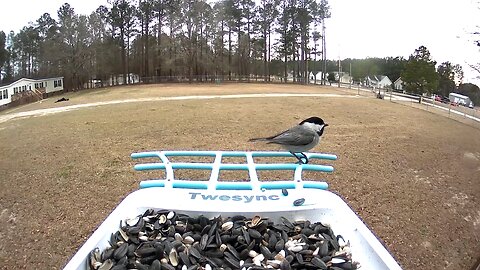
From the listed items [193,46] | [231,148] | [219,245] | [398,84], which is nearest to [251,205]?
[219,245]

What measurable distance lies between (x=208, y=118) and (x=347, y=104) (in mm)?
970

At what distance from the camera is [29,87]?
5.90ft

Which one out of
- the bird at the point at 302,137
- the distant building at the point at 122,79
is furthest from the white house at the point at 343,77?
the distant building at the point at 122,79

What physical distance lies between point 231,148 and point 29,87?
3.96 feet

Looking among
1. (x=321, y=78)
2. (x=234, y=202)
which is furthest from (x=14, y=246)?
(x=321, y=78)

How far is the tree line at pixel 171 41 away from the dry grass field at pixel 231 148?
13 cm

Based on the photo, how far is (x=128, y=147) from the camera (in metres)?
2.11

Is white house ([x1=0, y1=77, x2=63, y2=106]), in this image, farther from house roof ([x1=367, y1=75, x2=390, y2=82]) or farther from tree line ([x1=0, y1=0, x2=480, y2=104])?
house roof ([x1=367, y1=75, x2=390, y2=82])

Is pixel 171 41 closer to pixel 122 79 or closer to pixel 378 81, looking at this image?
pixel 122 79

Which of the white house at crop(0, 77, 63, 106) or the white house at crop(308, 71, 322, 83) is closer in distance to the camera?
the white house at crop(0, 77, 63, 106)

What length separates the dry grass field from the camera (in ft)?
5.79

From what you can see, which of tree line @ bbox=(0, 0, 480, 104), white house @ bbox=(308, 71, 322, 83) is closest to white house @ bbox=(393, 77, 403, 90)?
tree line @ bbox=(0, 0, 480, 104)

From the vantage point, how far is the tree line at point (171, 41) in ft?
6.10

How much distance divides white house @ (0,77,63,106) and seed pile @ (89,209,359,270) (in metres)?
1.25
